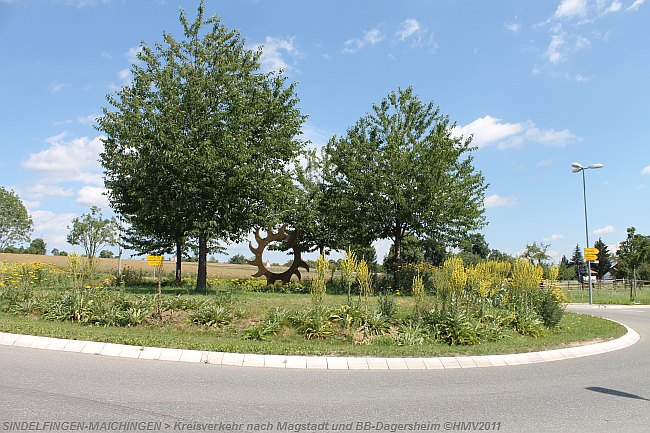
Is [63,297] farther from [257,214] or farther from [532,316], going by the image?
[532,316]

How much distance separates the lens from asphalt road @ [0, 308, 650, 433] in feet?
16.0

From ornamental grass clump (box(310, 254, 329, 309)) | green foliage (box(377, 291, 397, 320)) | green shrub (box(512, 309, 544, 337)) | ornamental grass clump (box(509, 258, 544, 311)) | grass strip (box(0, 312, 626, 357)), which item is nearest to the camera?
grass strip (box(0, 312, 626, 357))

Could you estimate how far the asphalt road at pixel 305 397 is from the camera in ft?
16.0

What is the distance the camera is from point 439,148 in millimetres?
20578

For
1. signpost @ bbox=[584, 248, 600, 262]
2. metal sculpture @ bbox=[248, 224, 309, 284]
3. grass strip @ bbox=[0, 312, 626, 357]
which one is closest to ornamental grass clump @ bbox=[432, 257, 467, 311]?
grass strip @ bbox=[0, 312, 626, 357]

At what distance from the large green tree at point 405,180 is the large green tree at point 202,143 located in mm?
4266

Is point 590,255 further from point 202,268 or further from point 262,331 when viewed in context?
point 262,331

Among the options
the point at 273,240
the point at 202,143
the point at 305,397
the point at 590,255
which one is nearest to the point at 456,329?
the point at 305,397

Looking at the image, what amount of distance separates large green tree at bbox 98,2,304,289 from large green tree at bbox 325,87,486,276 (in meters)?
4.27

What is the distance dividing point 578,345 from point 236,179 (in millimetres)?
10783

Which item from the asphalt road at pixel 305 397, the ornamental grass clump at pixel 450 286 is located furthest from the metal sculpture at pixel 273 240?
the asphalt road at pixel 305 397

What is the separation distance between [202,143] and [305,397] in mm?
11143

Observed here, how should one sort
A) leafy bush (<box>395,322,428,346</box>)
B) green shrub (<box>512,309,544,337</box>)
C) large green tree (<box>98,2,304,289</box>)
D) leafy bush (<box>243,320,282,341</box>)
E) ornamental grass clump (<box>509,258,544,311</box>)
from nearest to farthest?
1. leafy bush (<box>395,322,428,346</box>)
2. leafy bush (<box>243,320,282,341</box>)
3. green shrub (<box>512,309,544,337</box>)
4. ornamental grass clump (<box>509,258,544,311</box>)
5. large green tree (<box>98,2,304,289</box>)

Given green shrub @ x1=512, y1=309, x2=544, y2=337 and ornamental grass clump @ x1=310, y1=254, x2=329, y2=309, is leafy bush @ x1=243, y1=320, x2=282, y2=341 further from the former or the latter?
green shrub @ x1=512, y1=309, x2=544, y2=337
